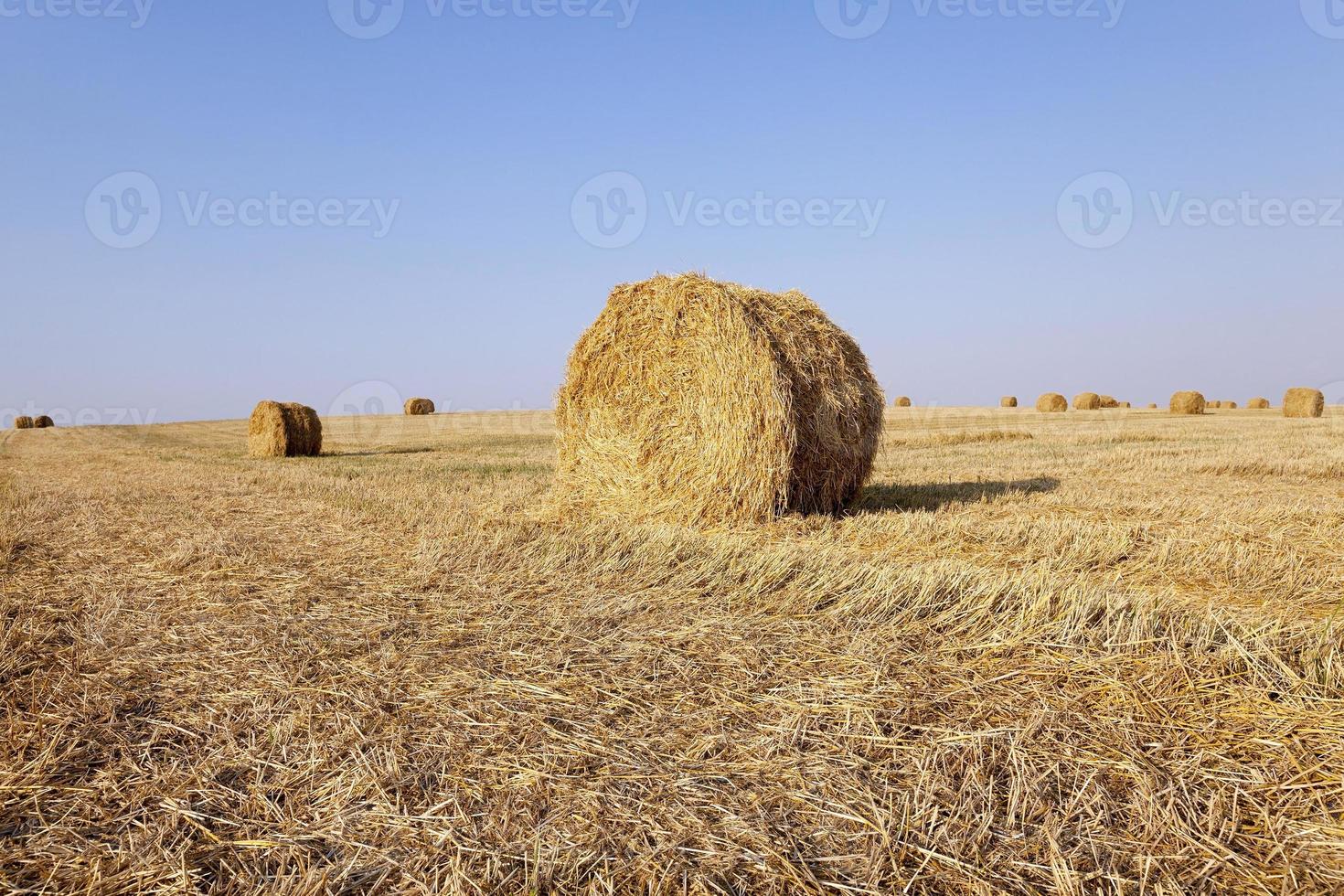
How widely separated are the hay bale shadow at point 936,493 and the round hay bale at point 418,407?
32.5 m

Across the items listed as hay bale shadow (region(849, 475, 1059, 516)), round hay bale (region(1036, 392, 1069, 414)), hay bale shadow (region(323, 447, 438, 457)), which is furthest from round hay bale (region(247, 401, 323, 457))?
round hay bale (region(1036, 392, 1069, 414))

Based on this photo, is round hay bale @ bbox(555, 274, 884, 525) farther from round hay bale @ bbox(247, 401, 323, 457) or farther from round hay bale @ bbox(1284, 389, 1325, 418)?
round hay bale @ bbox(1284, 389, 1325, 418)

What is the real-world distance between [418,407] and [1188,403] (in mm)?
33014

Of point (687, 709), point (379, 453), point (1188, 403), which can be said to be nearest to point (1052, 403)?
point (1188, 403)

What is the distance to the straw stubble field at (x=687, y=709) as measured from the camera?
2.22 meters

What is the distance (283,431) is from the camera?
1830 centimetres

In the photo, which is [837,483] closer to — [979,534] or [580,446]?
[979,534]

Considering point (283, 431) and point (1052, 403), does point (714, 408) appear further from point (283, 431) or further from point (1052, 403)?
point (1052, 403)

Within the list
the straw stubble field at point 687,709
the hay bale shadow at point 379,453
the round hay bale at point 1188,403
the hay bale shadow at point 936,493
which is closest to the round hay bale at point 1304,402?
the round hay bale at point 1188,403

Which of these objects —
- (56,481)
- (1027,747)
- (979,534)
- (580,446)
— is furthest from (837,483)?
(56,481)

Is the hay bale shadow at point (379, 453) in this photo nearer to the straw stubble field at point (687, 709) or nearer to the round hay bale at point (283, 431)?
the round hay bale at point (283, 431)

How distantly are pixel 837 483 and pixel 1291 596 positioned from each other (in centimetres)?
383

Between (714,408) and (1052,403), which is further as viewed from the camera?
(1052,403)

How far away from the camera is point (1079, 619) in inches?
156
